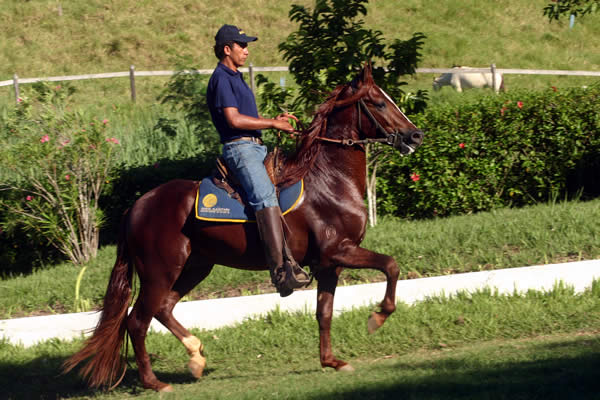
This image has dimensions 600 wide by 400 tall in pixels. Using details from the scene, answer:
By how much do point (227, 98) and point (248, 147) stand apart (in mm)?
434

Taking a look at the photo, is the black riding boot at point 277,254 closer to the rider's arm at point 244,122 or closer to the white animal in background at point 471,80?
the rider's arm at point 244,122

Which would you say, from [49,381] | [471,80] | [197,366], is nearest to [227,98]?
[197,366]

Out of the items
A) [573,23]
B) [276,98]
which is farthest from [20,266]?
[573,23]

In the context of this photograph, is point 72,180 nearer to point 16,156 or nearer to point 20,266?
point 16,156

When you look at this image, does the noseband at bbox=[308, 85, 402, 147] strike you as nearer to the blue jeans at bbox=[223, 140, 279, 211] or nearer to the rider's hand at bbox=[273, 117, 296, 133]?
the rider's hand at bbox=[273, 117, 296, 133]

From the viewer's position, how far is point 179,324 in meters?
6.00

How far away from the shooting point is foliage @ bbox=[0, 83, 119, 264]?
9.45 m

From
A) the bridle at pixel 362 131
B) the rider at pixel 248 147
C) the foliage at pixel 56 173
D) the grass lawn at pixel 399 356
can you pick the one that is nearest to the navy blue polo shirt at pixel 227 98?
the rider at pixel 248 147

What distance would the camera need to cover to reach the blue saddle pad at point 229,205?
5.47m

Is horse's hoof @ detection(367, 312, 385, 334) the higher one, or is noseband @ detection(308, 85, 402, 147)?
noseband @ detection(308, 85, 402, 147)

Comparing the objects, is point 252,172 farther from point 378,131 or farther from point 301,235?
point 378,131

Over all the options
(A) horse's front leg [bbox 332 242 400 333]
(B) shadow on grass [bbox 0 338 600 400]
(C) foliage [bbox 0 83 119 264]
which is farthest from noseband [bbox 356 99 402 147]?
(C) foliage [bbox 0 83 119 264]

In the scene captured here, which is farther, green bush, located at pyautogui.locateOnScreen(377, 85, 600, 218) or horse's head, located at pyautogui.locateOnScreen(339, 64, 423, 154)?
green bush, located at pyautogui.locateOnScreen(377, 85, 600, 218)

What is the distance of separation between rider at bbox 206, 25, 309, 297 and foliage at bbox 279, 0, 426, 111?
3.89 meters
